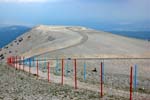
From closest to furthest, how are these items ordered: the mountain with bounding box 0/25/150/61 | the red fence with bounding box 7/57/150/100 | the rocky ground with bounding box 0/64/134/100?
the rocky ground with bounding box 0/64/134/100 < the red fence with bounding box 7/57/150/100 < the mountain with bounding box 0/25/150/61

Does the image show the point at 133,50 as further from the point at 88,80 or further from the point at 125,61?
the point at 88,80

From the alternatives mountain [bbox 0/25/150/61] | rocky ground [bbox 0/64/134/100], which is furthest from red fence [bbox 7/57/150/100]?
mountain [bbox 0/25/150/61]

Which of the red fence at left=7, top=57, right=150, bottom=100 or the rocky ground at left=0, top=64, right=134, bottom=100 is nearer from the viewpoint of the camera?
the rocky ground at left=0, top=64, right=134, bottom=100

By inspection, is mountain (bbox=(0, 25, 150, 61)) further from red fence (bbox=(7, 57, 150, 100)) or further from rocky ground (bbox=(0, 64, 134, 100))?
rocky ground (bbox=(0, 64, 134, 100))

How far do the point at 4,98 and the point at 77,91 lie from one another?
6396 millimetres

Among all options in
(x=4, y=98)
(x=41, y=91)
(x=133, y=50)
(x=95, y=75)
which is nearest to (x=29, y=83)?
(x=41, y=91)

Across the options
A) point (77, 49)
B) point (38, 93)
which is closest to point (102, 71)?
point (38, 93)

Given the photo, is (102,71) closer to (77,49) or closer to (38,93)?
(38,93)

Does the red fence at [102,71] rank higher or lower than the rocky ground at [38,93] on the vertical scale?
lower

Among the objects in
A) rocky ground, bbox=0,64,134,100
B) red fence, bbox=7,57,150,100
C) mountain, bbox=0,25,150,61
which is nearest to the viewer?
rocky ground, bbox=0,64,134,100

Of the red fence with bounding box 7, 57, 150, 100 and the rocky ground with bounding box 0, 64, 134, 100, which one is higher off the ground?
the rocky ground with bounding box 0, 64, 134, 100

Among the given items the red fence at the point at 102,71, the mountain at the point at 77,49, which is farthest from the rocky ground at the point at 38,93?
the mountain at the point at 77,49

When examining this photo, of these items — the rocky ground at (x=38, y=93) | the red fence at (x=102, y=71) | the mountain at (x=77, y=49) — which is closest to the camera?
the rocky ground at (x=38, y=93)

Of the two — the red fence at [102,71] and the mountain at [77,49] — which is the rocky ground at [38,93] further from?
the mountain at [77,49]
